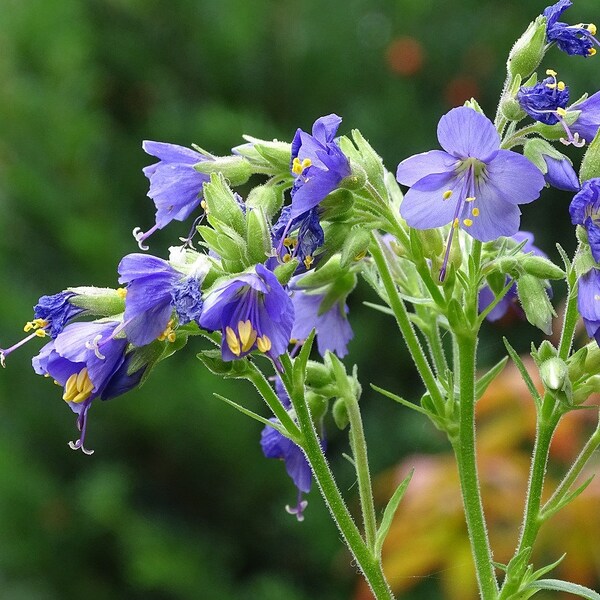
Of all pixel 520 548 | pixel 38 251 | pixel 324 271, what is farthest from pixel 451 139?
pixel 38 251

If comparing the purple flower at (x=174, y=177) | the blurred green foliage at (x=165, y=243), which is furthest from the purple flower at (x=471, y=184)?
the blurred green foliage at (x=165, y=243)

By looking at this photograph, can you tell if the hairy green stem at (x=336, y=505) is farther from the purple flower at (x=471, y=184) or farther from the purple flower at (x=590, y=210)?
the purple flower at (x=590, y=210)

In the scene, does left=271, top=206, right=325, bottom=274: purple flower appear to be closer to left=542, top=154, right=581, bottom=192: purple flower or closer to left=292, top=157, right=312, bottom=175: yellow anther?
left=292, top=157, right=312, bottom=175: yellow anther

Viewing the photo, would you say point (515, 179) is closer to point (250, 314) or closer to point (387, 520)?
point (250, 314)

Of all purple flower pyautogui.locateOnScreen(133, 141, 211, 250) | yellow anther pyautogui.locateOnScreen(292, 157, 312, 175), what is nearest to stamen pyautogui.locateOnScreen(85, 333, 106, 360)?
purple flower pyautogui.locateOnScreen(133, 141, 211, 250)

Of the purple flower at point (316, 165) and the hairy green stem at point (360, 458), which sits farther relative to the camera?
the hairy green stem at point (360, 458)
